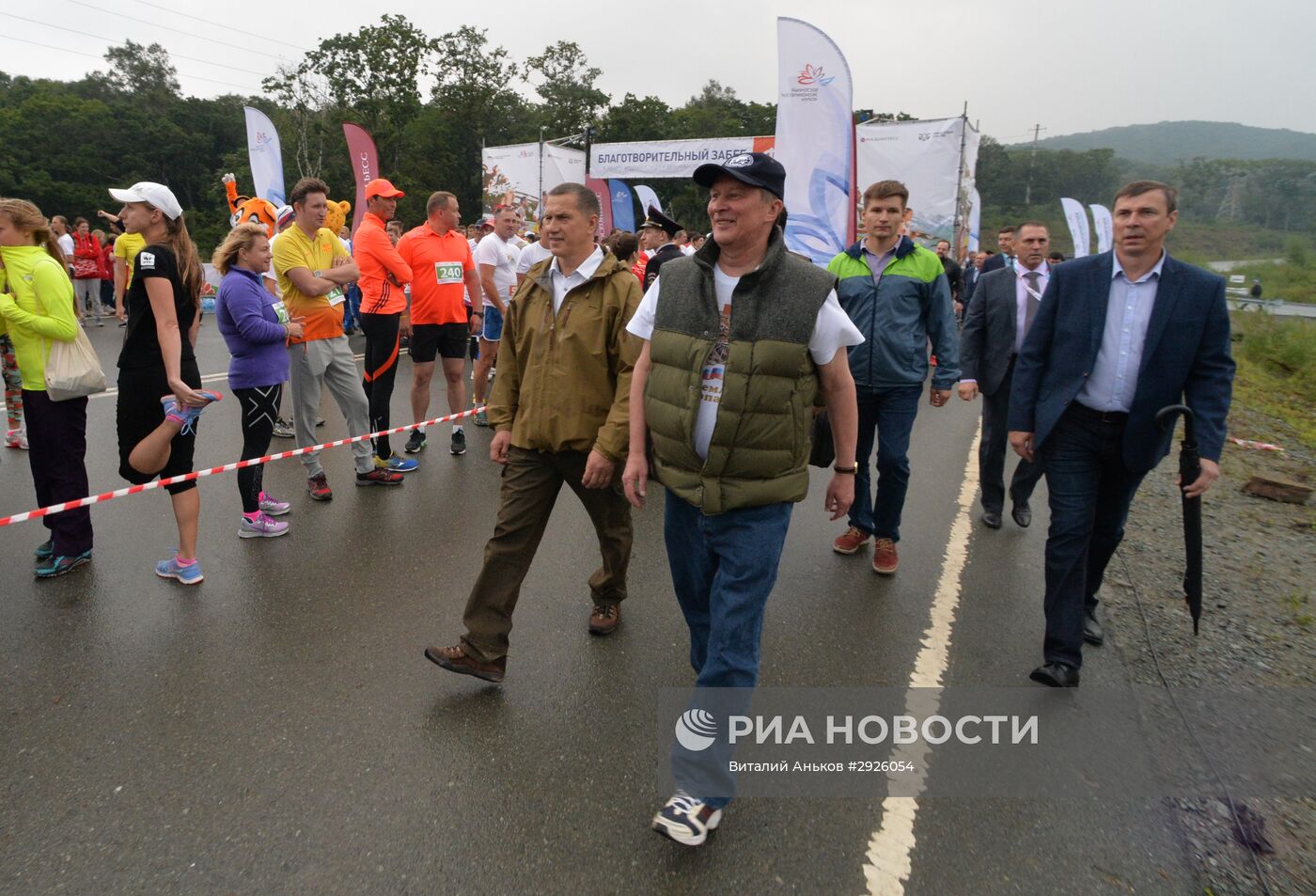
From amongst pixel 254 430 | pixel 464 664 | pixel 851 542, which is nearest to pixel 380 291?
pixel 254 430

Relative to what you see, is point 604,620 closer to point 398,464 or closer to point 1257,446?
point 398,464

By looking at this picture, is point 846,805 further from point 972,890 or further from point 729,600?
point 729,600

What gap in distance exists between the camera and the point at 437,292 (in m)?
6.36

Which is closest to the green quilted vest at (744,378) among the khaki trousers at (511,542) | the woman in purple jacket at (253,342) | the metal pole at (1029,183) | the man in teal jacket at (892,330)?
the khaki trousers at (511,542)

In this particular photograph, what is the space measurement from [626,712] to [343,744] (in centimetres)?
103

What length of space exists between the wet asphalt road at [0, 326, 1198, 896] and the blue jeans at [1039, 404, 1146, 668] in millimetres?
313

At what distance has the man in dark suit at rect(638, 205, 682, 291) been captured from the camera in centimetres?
427

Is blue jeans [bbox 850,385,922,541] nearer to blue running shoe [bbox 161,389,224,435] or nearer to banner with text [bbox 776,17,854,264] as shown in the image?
banner with text [bbox 776,17,854,264]

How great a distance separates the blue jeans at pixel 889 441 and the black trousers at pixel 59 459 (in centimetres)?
417

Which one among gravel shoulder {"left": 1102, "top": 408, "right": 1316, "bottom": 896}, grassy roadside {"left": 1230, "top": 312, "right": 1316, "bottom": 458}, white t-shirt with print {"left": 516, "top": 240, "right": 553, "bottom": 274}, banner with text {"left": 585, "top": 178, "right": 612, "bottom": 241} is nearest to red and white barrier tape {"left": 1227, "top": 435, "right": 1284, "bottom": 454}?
grassy roadside {"left": 1230, "top": 312, "right": 1316, "bottom": 458}

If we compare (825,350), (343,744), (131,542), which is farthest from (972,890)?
(131,542)

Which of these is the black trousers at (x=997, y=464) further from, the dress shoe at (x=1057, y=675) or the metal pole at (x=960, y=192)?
the metal pole at (x=960, y=192)

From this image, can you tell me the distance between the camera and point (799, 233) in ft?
23.9

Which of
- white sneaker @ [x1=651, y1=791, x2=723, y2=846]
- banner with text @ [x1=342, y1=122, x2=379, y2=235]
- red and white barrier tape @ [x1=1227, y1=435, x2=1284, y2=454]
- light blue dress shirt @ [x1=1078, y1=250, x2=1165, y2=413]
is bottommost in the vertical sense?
red and white barrier tape @ [x1=1227, y1=435, x2=1284, y2=454]
